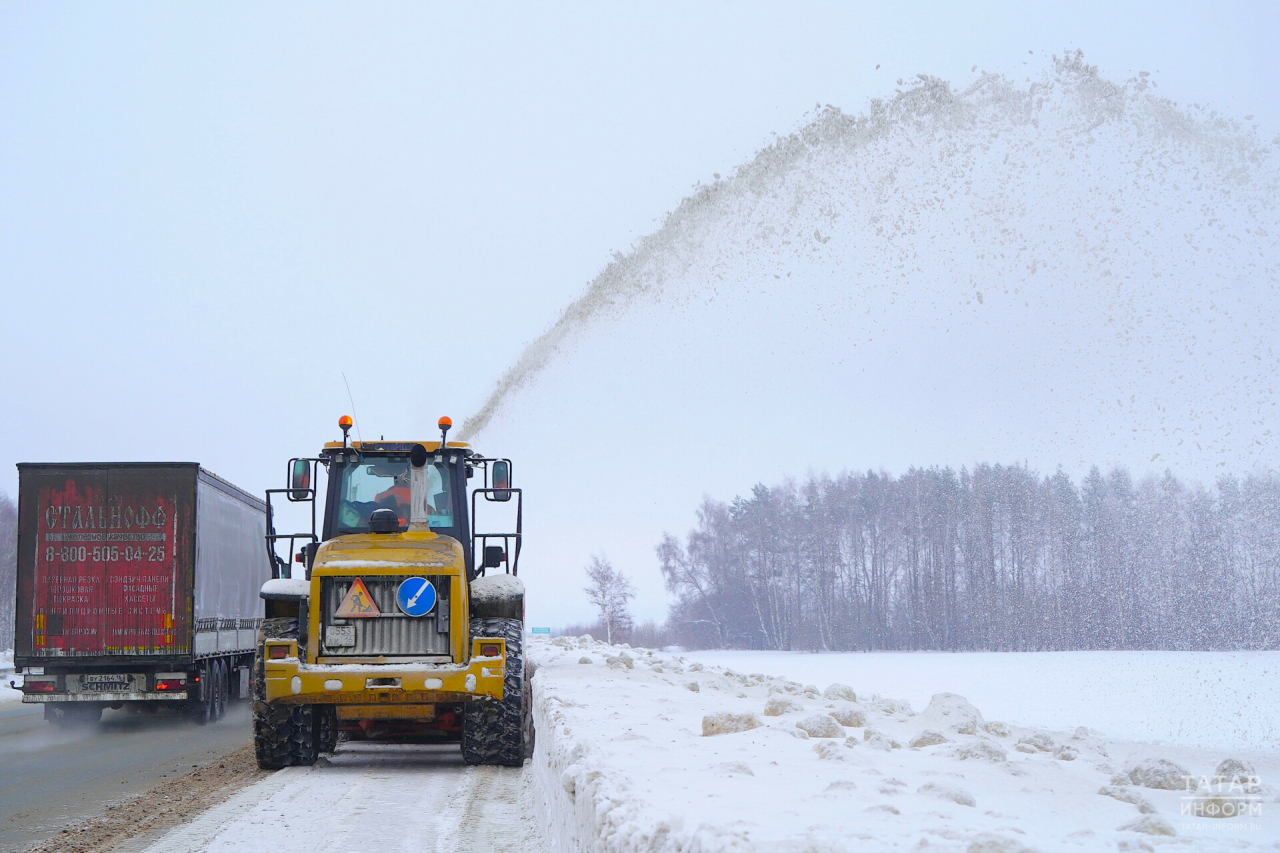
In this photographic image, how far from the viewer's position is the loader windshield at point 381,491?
11703 mm

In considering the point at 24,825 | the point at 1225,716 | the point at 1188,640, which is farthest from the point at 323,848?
the point at 1188,640

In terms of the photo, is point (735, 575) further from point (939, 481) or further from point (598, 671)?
point (598, 671)

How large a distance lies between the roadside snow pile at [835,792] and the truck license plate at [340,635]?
6.97ft

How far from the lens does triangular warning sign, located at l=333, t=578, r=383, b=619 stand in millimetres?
10523

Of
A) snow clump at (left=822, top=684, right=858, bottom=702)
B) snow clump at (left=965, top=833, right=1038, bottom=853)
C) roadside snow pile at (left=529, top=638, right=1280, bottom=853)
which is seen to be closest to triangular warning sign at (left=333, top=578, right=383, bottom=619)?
roadside snow pile at (left=529, top=638, right=1280, bottom=853)

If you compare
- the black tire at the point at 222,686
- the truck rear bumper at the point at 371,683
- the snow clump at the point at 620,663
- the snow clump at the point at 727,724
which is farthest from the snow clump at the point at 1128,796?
the black tire at the point at 222,686

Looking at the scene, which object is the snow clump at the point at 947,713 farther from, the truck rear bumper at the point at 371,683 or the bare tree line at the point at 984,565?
the bare tree line at the point at 984,565

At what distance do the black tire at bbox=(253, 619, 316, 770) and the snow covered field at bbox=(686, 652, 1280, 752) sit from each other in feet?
40.1

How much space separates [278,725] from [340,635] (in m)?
1.07

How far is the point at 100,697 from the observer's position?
603 inches

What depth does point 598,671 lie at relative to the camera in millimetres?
16297

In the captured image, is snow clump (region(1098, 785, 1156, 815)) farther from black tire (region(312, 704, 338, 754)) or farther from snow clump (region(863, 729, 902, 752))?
black tire (region(312, 704, 338, 754))

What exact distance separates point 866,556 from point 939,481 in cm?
696

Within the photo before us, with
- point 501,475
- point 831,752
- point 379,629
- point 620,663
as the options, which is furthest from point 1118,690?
point 831,752
